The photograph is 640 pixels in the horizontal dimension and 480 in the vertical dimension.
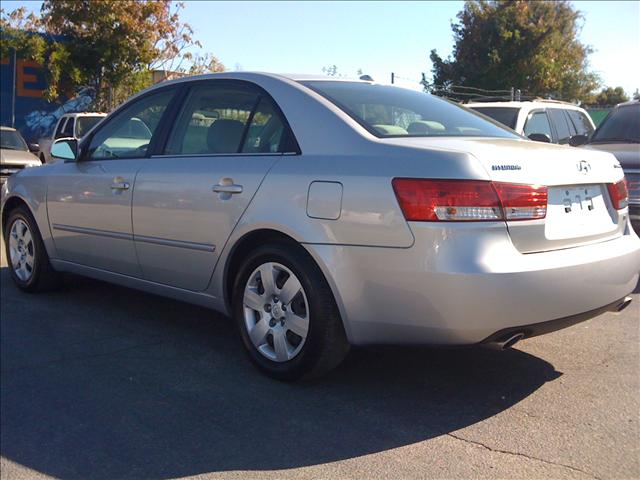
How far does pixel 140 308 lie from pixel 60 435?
222 cm

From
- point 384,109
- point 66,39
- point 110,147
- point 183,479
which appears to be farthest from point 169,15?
point 183,479

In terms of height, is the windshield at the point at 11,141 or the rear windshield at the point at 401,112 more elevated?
the rear windshield at the point at 401,112

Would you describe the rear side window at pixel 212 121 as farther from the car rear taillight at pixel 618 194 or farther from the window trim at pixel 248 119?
the car rear taillight at pixel 618 194

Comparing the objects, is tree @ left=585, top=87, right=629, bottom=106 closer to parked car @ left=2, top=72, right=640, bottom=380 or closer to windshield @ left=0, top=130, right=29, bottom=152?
windshield @ left=0, top=130, right=29, bottom=152

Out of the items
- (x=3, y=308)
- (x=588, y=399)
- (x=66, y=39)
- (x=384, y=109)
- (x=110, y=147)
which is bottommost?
(x=3, y=308)

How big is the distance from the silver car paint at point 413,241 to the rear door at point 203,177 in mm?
30

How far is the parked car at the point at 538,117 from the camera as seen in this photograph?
28.6 feet

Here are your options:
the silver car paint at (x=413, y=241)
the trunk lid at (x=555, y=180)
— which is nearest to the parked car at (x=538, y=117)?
the trunk lid at (x=555, y=180)

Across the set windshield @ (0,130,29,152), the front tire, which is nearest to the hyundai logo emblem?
the front tire

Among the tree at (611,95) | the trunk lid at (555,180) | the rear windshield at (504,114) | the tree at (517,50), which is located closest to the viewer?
the trunk lid at (555,180)

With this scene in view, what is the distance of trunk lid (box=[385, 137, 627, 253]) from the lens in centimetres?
326

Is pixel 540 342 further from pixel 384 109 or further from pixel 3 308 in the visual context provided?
pixel 3 308

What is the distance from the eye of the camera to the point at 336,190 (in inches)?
137

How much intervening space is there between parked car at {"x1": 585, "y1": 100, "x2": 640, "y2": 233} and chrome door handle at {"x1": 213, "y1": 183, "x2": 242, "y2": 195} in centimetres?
405
